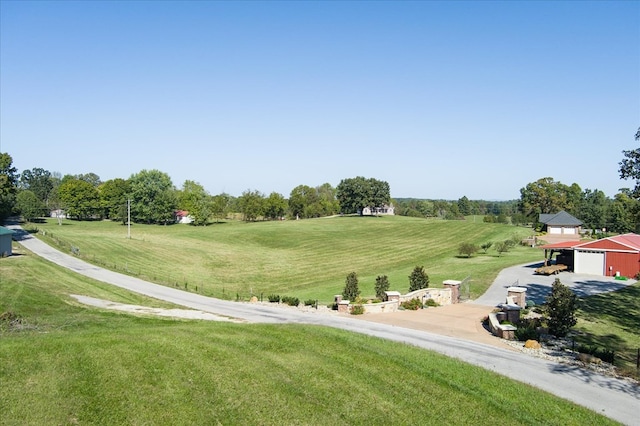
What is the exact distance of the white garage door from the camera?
42.6 metres

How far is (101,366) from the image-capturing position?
36.0 ft

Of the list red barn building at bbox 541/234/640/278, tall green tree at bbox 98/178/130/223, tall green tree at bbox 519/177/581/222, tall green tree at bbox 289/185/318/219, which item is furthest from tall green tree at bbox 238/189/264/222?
red barn building at bbox 541/234/640/278

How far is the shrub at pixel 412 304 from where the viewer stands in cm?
2717

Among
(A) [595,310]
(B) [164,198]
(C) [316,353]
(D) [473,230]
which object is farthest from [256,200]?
(C) [316,353]

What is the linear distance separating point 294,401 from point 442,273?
38250 millimetres

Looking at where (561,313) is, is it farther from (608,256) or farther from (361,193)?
(361,193)

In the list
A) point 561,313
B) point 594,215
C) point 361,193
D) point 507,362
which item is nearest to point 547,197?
point 594,215

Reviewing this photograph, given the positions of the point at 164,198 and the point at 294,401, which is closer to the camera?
the point at 294,401

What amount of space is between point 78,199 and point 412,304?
106 metres

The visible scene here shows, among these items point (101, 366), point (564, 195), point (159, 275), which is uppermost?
point (564, 195)

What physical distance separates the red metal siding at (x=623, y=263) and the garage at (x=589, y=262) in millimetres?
492

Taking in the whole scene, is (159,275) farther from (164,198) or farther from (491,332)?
(164,198)

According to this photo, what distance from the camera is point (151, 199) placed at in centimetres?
10875

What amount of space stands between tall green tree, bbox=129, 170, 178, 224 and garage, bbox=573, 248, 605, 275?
8961 cm
